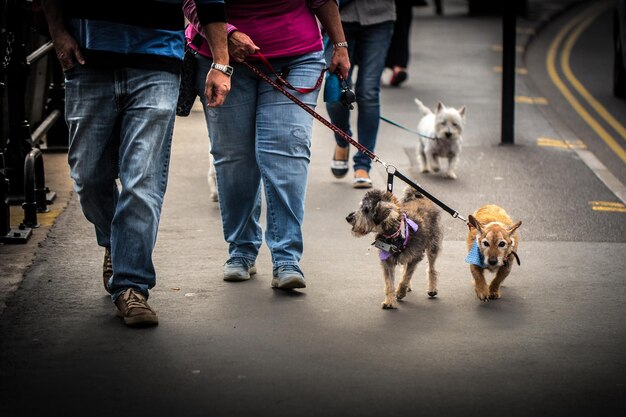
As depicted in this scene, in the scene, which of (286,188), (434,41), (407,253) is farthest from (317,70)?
(434,41)

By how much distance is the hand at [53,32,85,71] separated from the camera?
548cm

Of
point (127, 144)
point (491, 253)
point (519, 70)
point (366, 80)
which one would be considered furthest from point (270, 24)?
point (519, 70)

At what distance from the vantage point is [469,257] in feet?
20.6

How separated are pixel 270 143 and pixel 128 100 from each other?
916 millimetres

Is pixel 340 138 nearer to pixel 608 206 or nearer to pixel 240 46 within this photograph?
pixel 608 206

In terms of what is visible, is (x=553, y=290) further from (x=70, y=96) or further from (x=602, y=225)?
(x=70, y=96)

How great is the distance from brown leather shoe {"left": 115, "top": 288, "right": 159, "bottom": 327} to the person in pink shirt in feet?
2.87

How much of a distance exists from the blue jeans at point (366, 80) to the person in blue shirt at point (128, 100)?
3.41 m

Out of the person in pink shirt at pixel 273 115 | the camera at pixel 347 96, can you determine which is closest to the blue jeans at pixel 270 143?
the person in pink shirt at pixel 273 115

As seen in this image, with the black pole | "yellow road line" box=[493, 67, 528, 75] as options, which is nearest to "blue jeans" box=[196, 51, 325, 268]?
the black pole

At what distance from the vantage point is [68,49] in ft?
18.0

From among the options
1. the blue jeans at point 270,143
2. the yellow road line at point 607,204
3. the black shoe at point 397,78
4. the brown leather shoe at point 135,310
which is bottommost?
the yellow road line at point 607,204

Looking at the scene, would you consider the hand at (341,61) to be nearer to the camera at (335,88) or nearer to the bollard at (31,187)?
the camera at (335,88)

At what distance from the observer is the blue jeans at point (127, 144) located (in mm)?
5559
